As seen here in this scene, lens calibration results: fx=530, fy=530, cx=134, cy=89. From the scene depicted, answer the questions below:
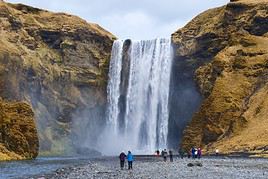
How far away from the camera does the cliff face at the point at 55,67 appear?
12531 cm

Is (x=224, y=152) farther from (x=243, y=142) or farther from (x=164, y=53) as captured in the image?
(x=164, y=53)

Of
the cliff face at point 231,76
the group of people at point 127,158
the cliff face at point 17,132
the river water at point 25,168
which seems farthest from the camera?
the cliff face at point 231,76

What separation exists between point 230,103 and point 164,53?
32672 mm

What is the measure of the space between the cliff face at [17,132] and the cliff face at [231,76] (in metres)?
27.6

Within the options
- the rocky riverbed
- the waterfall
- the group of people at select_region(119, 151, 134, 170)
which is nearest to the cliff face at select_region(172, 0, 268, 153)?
the waterfall

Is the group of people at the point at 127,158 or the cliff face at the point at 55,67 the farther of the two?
the cliff face at the point at 55,67

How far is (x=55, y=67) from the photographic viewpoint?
137750mm

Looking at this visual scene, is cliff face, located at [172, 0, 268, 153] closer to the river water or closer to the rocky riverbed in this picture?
the rocky riverbed

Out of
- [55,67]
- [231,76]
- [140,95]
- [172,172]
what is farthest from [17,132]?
[172,172]

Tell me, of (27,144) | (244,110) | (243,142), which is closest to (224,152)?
(243,142)

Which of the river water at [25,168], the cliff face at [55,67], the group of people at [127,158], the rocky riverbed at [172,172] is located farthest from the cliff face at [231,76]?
the group of people at [127,158]

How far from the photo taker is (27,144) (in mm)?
89750

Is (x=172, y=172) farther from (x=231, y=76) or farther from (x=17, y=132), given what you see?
(x=231, y=76)

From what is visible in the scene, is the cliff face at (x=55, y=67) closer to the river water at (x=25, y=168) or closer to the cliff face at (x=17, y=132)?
the cliff face at (x=17, y=132)
